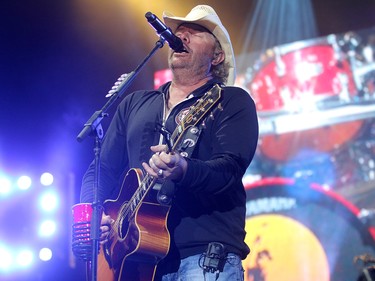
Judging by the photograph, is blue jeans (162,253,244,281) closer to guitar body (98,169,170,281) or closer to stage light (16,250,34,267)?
guitar body (98,169,170,281)

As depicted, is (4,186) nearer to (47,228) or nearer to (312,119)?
(47,228)

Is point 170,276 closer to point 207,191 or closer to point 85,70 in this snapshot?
point 207,191

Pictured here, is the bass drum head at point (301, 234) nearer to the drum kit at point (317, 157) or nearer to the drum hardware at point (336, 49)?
the drum kit at point (317, 157)

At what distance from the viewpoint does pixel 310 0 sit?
6.04 m

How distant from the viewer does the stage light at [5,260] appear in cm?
545

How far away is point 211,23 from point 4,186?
352cm

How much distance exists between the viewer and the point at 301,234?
5.09m

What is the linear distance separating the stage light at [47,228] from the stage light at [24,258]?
238 millimetres

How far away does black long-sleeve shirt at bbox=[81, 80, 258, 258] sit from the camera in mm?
2160

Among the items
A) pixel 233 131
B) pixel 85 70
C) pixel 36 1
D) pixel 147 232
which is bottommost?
pixel 147 232

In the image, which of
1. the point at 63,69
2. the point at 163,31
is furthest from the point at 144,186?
the point at 63,69

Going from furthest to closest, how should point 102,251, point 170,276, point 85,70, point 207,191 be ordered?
point 85,70 → point 102,251 → point 170,276 → point 207,191

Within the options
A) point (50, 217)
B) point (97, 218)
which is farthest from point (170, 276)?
point (50, 217)

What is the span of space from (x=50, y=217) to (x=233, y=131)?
389 cm
